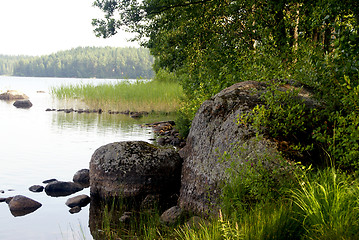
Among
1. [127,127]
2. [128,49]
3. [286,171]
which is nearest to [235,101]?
[286,171]

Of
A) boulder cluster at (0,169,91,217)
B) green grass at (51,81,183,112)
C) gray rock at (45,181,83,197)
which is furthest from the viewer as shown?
green grass at (51,81,183,112)

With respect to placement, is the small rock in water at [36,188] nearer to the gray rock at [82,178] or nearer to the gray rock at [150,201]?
the gray rock at [82,178]

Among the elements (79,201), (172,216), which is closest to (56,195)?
(79,201)

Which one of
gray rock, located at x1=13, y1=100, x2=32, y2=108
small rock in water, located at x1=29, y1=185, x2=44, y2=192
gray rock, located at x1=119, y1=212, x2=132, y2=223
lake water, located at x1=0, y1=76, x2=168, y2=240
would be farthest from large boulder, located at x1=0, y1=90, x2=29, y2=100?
gray rock, located at x1=119, y1=212, x2=132, y2=223

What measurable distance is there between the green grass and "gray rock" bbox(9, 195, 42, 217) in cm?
1731

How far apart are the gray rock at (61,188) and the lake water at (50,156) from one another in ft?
0.58

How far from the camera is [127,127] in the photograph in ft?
65.2

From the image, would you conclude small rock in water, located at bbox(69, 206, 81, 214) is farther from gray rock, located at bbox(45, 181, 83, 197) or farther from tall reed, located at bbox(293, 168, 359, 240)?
tall reed, located at bbox(293, 168, 359, 240)

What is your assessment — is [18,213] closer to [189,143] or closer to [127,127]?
[189,143]

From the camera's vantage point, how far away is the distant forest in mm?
106875

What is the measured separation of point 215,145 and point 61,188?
4237mm

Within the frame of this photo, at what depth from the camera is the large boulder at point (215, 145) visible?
6715 mm

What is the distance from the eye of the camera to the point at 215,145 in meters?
7.49

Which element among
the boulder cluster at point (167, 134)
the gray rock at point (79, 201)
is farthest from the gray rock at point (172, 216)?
the boulder cluster at point (167, 134)
